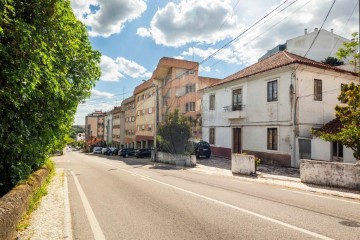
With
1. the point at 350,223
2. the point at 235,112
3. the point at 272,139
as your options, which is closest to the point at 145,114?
the point at 235,112

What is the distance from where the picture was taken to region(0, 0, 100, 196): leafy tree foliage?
662 cm

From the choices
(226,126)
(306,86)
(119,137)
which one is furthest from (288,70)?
(119,137)

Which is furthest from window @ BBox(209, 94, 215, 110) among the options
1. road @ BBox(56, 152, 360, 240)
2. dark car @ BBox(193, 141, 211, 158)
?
road @ BBox(56, 152, 360, 240)

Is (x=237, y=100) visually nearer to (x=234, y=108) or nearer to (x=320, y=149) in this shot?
(x=234, y=108)

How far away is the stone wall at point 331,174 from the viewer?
11.2 metres

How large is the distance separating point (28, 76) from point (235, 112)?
20.3m

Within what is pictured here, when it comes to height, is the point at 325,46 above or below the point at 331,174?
→ above

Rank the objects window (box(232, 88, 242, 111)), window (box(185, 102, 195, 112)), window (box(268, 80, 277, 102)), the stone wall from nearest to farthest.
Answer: the stone wall < window (box(268, 80, 277, 102)) < window (box(232, 88, 242, 111)) < window (box(185, 102, 195, 112))

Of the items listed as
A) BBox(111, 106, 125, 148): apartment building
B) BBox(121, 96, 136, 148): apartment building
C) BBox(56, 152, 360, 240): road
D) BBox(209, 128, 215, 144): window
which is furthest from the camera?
BBox(111, 106, 125, 148): apartment building

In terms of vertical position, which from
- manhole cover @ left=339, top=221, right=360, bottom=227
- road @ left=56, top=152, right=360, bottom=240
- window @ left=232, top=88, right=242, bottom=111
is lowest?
road @ left=56, top=152, right=360, bottom=240

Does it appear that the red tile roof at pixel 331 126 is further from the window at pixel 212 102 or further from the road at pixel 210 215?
the window at pixel 212 102

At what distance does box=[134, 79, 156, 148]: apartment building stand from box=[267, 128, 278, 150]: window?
28.3 m

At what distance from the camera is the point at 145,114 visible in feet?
176

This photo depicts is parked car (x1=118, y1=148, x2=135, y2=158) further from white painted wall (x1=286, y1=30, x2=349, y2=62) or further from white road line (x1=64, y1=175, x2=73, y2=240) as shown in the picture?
white road line (x1=64, y1=175, x2=73, y2=240)
